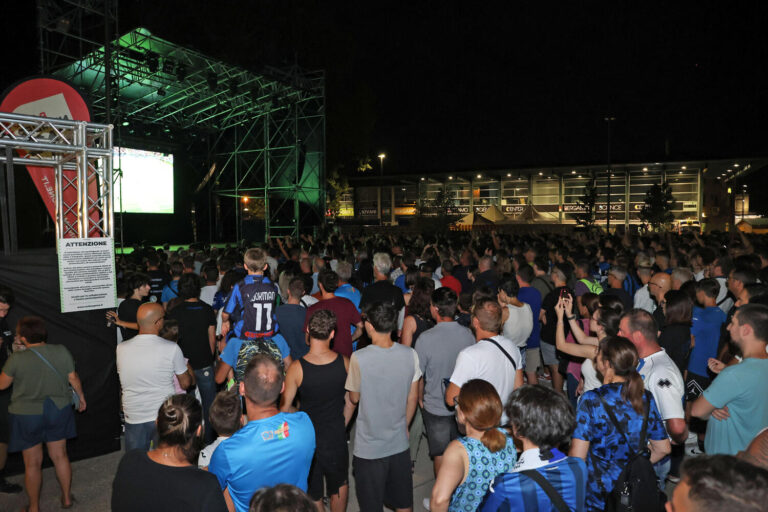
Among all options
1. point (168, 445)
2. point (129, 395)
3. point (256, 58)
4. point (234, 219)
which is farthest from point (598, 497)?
point (234, 219)

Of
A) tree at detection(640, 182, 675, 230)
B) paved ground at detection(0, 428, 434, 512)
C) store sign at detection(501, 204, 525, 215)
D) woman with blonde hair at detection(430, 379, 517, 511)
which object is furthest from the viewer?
store sign at detection(501, 204, 525, 215)

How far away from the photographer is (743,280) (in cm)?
478

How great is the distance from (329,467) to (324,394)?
57 cm

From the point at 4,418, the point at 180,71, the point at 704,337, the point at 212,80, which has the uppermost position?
the point at 180,71

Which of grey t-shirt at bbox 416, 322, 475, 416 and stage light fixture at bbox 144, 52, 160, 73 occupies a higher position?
stage light fixture at bbox 144, 52, 160, 73

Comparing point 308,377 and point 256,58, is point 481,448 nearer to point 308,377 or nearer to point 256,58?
point 308,377

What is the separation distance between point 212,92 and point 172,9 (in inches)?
222

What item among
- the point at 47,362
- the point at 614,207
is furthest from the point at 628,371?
the point at 614,207

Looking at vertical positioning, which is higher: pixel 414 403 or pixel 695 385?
pixel 414 403

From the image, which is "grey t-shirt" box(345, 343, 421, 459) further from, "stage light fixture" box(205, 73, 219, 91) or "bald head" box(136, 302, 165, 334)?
"stage light fixture" box(205, 73, 219, 91)

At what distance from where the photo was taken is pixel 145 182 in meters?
20.1

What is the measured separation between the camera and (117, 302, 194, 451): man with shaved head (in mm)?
3727

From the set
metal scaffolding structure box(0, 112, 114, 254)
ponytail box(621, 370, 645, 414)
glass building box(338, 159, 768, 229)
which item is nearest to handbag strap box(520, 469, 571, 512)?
ponytail box(621, 370, 645, 414)

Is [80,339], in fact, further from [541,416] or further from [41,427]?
[541,416]
